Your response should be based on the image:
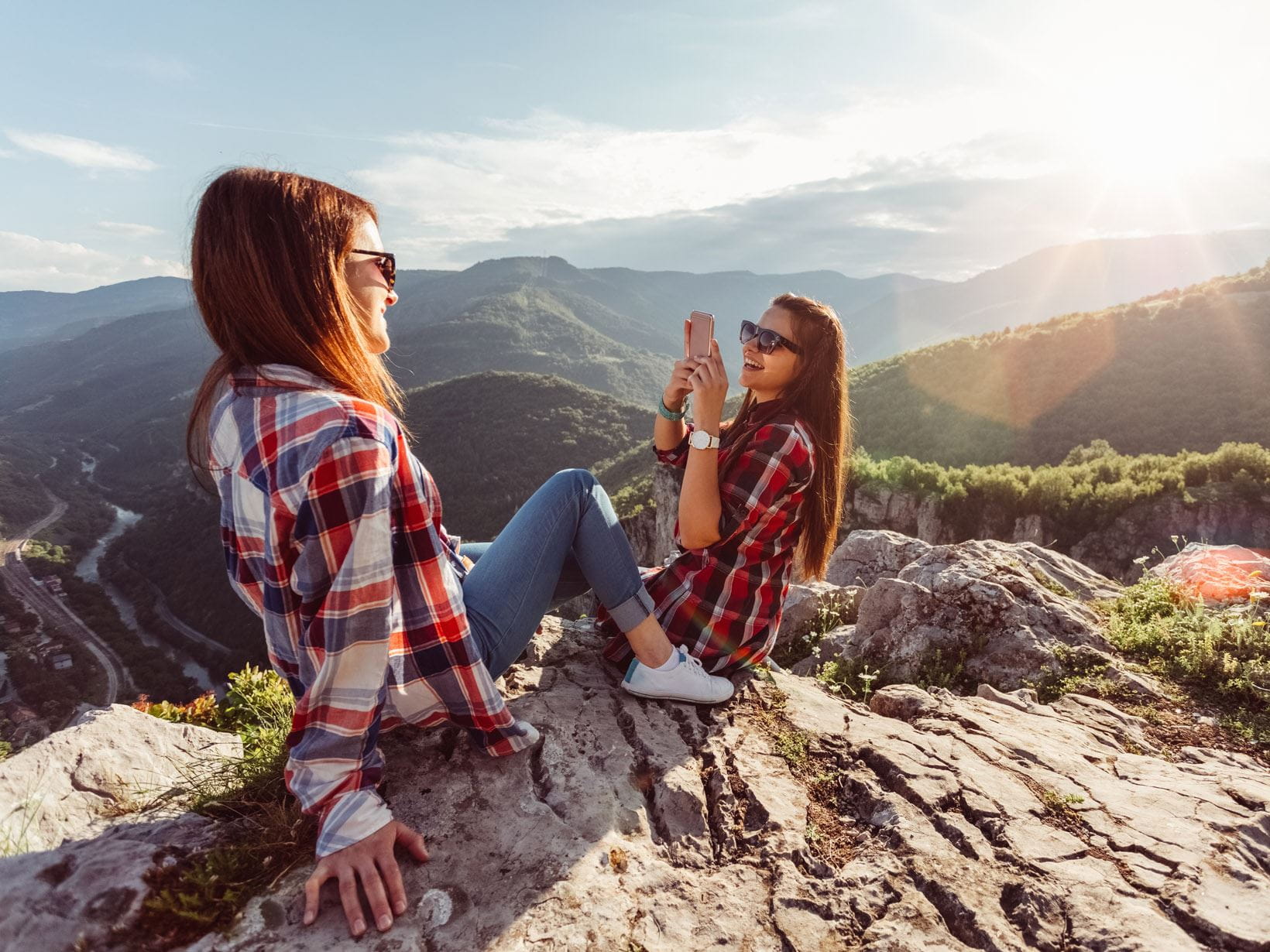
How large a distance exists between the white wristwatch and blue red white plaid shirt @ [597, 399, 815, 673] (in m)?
0.19

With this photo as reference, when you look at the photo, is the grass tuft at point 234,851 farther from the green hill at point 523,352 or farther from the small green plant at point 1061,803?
the green hill at point 523,352

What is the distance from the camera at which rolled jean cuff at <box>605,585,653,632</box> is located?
2.88m

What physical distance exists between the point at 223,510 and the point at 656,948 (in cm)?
186

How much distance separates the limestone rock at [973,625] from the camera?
4.52m

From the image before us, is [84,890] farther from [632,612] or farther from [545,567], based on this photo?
[632,612]

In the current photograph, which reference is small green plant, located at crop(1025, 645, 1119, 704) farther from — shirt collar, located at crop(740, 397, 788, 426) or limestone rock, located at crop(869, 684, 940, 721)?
shirt collar, located at crop(740, 397, 788, 426)

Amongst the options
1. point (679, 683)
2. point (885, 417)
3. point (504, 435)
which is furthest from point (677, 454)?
point (504, 435)

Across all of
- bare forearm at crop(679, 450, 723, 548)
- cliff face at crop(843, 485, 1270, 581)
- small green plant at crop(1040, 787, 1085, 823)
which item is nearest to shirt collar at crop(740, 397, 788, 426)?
bare forearm at crop(679, 450, 723, 548)

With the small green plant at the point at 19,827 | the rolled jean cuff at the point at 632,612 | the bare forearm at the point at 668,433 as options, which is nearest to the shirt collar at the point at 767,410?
the bare forearm at the point at 668,433

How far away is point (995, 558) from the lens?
17.7ft

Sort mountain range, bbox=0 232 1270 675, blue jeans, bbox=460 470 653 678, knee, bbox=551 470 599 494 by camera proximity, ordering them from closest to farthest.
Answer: blue jeans, bbox=460 470 653 678, knee, bbox=551 470 599 494, mountain range, bbox=0 232 1270 675

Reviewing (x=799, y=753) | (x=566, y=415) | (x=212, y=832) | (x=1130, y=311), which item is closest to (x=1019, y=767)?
Result: (x=799, y=753)

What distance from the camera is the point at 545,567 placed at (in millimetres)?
2633

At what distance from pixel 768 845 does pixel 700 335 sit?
2.24m
